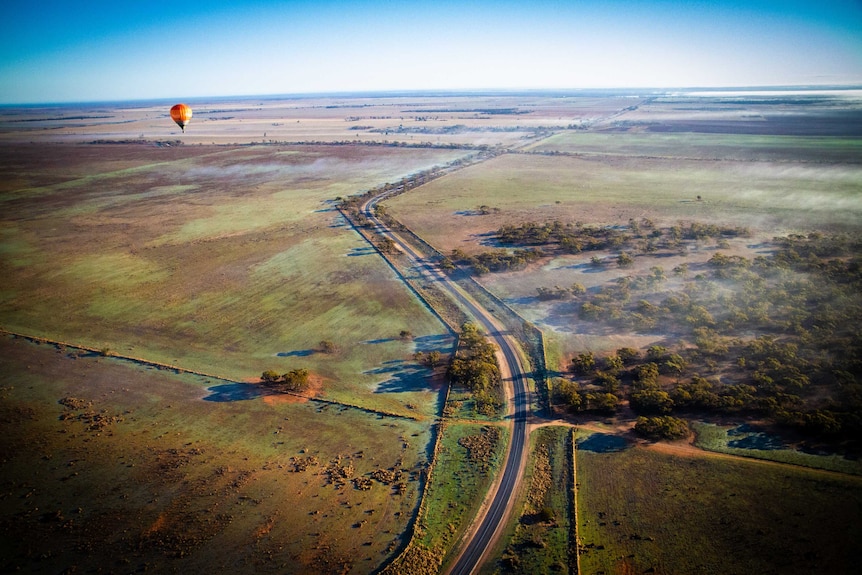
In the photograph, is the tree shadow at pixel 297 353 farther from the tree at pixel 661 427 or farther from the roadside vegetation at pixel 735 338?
the tree at pixel 661 427

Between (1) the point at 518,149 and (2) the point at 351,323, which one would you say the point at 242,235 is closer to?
(2) the point at 351,323

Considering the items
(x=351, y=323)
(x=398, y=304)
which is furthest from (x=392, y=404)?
(x=398, y=304)

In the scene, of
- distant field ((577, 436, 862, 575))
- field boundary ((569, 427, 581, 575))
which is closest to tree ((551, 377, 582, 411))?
field boundary ((569, 427, 581, 575))

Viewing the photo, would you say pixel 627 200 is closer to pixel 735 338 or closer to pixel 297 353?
pixel 735 338

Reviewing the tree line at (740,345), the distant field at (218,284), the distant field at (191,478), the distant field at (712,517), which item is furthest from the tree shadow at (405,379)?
the distant field at (712,517)

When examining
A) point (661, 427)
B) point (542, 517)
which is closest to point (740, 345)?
point (661, 427)

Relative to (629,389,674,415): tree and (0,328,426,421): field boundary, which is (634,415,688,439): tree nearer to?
(629,389,674,415): tree
